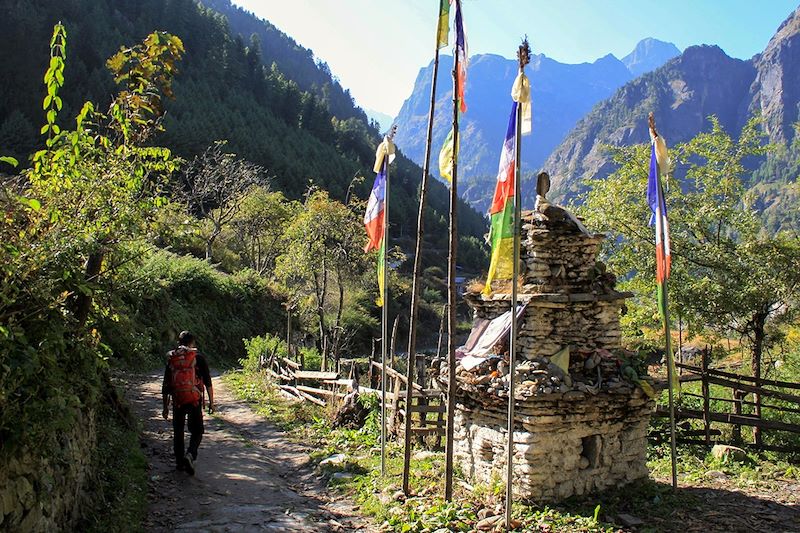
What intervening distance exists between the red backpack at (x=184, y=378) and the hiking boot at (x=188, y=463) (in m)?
0.77

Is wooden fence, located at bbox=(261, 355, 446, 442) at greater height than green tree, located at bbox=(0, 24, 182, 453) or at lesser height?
lesser

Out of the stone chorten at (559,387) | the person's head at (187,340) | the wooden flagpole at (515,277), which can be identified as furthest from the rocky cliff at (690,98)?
the person's head at (187,340)

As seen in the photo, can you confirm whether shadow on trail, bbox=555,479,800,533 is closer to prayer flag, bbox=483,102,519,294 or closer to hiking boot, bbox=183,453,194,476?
prayer flag, bbox=483,102,519,294

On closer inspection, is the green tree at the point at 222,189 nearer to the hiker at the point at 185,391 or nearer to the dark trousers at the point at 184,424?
the hiker at the point at 185,391

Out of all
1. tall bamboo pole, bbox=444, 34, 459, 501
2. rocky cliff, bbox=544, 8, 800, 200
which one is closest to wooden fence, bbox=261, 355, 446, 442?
tall bamboo pole, bbox=444, 34, 459, 501

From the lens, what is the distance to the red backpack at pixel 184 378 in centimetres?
755

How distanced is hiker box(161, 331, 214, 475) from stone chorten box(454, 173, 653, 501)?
3.69 meters

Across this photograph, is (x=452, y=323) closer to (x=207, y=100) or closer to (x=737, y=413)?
(x=737, y=413)

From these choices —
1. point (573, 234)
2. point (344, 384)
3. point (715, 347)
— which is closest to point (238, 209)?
point (344, 384)

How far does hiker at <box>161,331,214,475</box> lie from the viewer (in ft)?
24.8

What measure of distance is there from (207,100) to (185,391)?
62.5m

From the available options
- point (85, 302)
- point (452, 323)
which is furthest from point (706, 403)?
point (85, 302)

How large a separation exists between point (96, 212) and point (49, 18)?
57.5 m

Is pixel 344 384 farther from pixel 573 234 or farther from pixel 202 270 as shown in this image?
pixel 202 270
